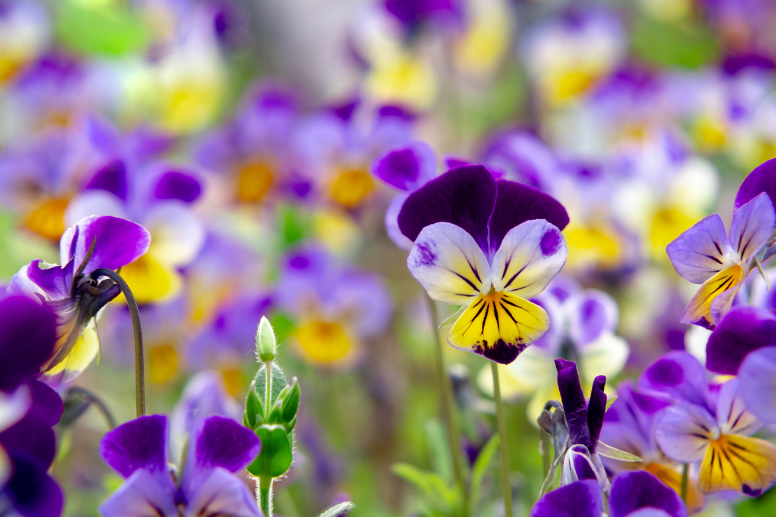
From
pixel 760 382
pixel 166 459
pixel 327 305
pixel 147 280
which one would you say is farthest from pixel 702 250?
pixel 327 305

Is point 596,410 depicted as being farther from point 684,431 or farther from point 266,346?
point 266,346

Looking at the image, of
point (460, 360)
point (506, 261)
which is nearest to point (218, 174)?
point (460, 360)

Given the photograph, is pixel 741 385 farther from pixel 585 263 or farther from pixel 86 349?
pixel 585 263

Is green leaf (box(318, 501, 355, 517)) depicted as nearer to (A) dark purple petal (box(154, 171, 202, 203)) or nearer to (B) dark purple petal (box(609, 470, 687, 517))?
(B) dark purple petal (box(609, 470, 687, 517))

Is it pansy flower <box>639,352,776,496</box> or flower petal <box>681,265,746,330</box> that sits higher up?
flower petal <box>681,265,746,330</box>

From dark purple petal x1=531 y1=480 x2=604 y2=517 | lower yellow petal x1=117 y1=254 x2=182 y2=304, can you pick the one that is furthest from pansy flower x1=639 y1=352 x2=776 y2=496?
lower yellow petal x1=117 y1=254 x2=182 y2=304

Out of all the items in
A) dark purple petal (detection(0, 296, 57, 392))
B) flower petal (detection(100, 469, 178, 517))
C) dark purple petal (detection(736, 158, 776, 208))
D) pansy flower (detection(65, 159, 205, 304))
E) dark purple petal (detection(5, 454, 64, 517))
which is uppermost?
pansy flower (detection(65, 159, 205, 304))
